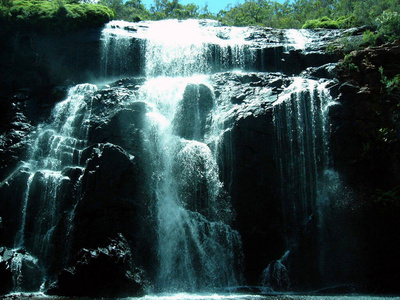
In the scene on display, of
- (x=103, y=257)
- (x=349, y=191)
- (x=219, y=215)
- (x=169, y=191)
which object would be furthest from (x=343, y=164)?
(x=103, y=257)

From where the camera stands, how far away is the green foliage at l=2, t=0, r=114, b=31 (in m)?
24.7

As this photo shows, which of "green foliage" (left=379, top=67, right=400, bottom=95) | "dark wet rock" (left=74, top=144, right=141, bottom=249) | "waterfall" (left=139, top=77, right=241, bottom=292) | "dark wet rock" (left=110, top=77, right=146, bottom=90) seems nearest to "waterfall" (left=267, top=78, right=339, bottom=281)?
"green foliage" (left=379, top=67, right=400, bottom=95)

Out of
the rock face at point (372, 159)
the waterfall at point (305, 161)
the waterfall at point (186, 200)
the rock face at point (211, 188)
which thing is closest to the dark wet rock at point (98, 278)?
the rock face at point (211, 188)

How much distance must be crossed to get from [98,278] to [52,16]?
18.5m

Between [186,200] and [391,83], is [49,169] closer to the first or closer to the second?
[186,200]

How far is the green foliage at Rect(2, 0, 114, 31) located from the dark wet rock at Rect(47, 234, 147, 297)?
661 inches

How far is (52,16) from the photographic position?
25.0 meters

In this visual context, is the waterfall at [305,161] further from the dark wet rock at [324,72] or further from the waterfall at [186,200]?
the waterfall at [186,200]

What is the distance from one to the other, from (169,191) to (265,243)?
4.90 meters

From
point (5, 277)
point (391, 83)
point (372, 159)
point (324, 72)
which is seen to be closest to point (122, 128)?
point (5, 277)

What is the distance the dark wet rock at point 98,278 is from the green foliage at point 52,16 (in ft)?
55.0

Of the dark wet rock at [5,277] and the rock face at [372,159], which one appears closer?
the dark wet rock at [5,277]

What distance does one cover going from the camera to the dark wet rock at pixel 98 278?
13766 millimetres

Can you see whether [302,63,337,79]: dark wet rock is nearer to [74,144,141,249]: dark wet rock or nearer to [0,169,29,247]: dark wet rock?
[74,144,141,249]: dark wet rock
